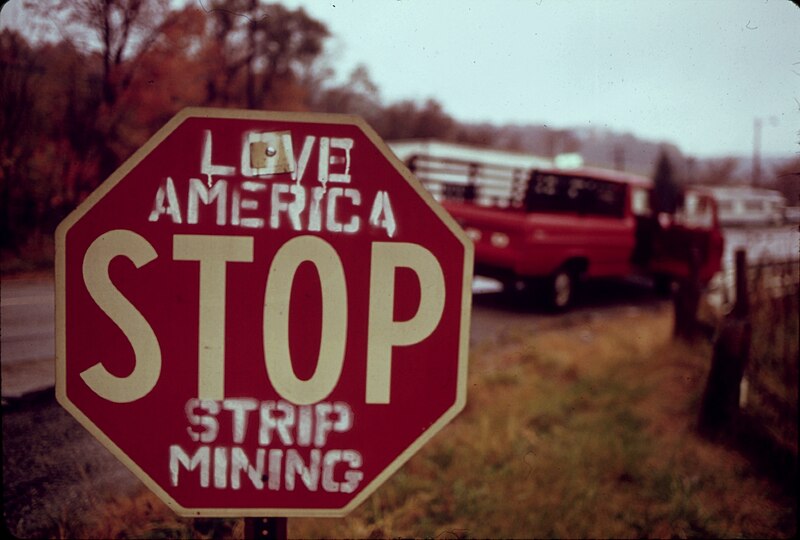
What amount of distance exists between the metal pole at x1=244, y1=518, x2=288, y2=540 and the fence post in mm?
3092

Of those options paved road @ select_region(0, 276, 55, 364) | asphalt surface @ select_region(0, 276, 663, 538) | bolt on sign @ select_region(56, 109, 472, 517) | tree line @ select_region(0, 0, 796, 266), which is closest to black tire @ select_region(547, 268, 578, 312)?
tree line @ select_region(0, 0, 796, 266)

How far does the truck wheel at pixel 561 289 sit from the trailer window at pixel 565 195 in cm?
81

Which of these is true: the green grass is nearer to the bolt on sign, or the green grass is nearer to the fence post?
the fence post

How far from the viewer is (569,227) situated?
23.3 ft

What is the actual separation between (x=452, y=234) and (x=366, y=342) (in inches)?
11.9

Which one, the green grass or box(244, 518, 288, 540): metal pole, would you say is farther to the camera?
the green grass

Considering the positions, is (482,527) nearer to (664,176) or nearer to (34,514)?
(34,514)

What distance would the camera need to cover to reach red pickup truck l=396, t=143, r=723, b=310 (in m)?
6.66

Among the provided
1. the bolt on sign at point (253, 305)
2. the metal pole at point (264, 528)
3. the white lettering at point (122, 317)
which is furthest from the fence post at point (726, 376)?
the white lettering at point (122, 317)

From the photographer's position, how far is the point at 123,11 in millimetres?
2178

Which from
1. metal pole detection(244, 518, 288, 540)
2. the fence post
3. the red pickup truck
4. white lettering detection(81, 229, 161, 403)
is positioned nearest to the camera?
white lettering detection(81, 229, 161, 403)

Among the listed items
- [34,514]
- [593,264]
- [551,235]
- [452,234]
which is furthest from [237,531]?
[593,264]

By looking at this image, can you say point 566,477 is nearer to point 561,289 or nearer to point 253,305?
point 253,305

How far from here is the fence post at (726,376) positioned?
3.50m
